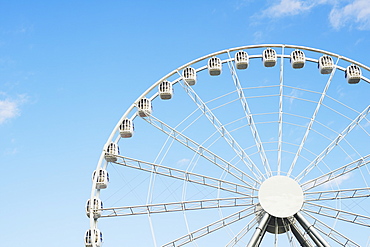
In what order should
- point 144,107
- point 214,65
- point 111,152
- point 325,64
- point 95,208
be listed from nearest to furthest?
point 95,208 → point 111,152 → point 144,107 → point 325,64 → point 214,65

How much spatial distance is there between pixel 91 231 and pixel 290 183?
974 cm

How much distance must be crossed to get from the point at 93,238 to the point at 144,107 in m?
7.24

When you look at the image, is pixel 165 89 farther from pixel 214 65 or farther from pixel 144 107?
pixel 214 65

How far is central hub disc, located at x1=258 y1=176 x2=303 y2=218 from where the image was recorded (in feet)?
91.7

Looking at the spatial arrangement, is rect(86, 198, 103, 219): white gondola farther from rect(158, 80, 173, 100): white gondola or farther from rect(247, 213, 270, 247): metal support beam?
rect(247, 213, 270, 247): metal support beam

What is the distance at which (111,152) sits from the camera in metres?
30.2

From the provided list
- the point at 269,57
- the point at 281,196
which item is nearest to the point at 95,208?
the point at 281,196

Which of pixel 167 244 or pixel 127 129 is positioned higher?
pixel 127 129

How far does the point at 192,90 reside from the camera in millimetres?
31641

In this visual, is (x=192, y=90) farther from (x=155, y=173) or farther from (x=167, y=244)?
(x=167, y=244)

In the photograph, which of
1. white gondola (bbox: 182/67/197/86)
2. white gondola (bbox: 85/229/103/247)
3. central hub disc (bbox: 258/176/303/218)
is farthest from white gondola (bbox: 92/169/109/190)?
central hub disc (bbox: 258/176/303/218)

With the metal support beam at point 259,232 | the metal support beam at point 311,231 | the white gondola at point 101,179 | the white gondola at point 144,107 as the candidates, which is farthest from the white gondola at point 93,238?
the metal support beam at point 311,231

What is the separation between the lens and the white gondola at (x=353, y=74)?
31.9 metres

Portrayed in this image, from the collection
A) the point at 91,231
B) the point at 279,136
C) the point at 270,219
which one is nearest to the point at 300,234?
the point at 270,219
